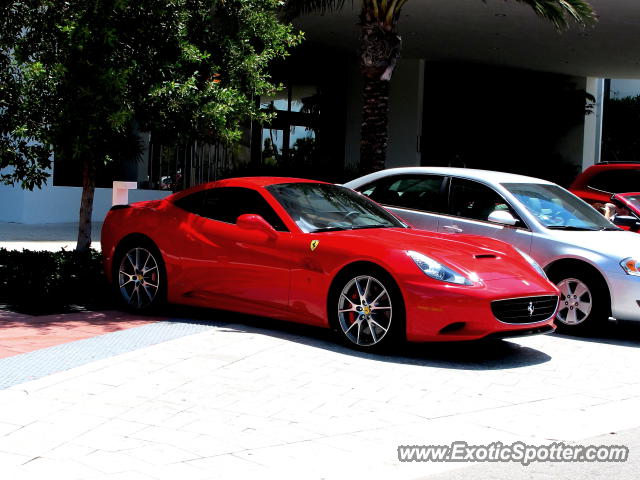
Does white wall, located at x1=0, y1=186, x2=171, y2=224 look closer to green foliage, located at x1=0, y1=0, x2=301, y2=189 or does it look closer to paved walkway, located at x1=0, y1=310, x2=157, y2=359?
green foliage, located at x1=0, y1=0, x2=301, y2=189

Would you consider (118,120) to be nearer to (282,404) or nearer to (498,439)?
(282,404)

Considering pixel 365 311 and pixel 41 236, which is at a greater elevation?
pixel 41 236

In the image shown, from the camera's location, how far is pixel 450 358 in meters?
7.24

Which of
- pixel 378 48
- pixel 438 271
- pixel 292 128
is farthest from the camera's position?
pixel 292 128

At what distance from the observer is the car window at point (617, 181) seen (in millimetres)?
13531

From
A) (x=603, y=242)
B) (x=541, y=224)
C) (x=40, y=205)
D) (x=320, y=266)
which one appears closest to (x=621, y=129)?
(x=40, y=205)

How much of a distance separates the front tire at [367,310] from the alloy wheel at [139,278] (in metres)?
2.19

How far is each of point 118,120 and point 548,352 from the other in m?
4.80

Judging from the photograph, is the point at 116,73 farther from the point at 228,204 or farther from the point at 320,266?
the point at 320,266

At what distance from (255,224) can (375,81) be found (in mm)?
8243

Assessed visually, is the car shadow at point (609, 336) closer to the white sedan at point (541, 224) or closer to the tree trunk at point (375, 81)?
the white sedan at point (541, 224)

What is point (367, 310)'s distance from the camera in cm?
718

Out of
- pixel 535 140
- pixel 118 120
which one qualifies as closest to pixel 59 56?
pixel 118 120

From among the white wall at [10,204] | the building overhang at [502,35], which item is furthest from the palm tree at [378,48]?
the white wall at [10,204]
